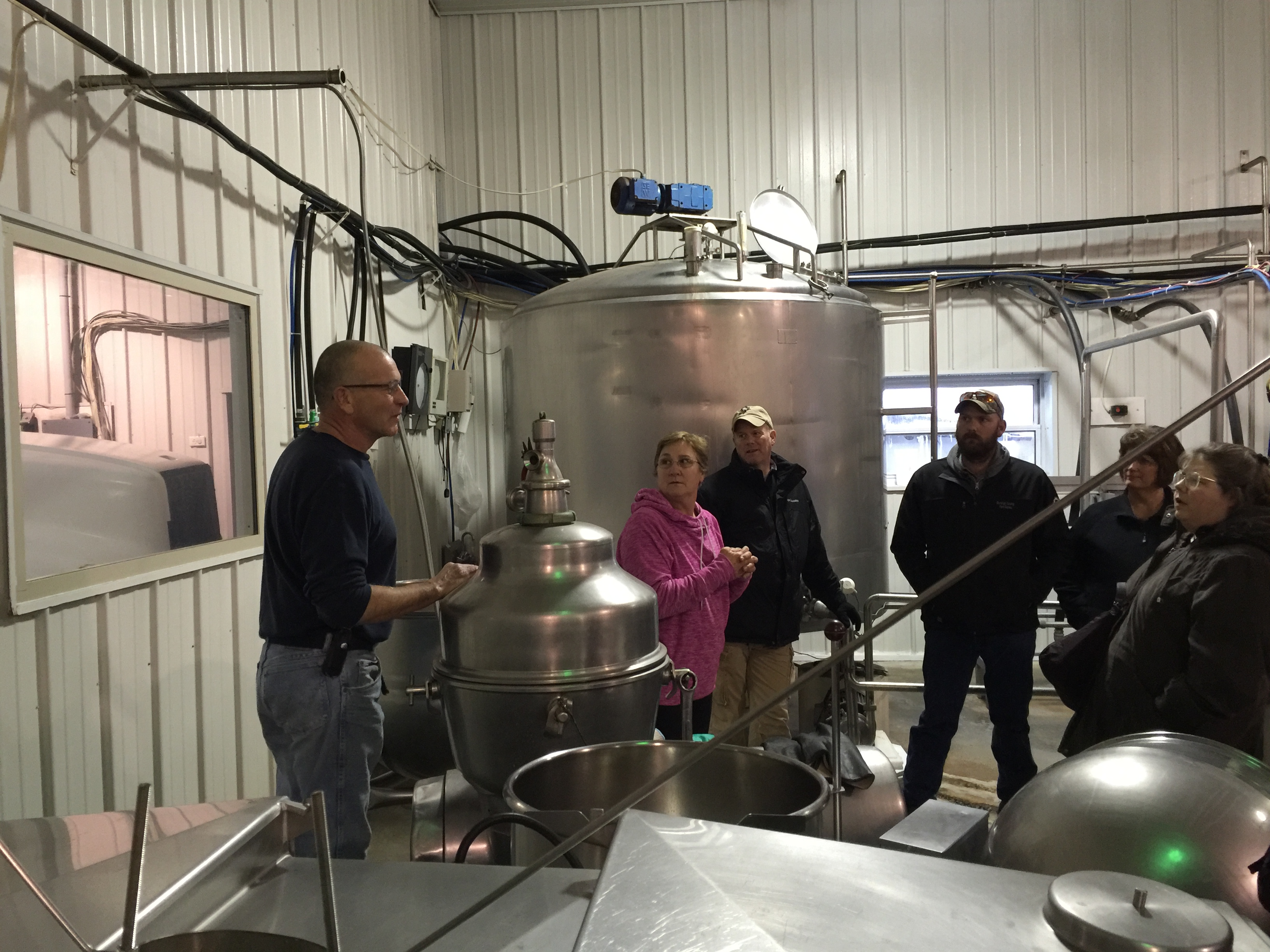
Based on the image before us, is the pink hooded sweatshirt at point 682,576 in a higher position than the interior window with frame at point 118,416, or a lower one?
lower

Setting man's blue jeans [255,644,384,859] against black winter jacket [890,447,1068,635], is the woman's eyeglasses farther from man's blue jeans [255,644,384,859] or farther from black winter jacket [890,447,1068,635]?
man's blue jeans [255,644,384,859]

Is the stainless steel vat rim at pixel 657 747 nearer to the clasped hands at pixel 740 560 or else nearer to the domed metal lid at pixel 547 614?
the domed metal lid at pixel 547 614

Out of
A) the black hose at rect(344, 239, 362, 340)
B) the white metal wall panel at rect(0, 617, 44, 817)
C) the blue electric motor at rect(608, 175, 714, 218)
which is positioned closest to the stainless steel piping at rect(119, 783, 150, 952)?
the white metal wall panel at rect(0, 617, 44, 817)

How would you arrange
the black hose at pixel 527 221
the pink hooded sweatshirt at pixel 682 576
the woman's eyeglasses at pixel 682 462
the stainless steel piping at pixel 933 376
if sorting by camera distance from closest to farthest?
the pink hooded sweatshirt at pixel 682 576 → the woman's eyeglasses at pixel 682 462 → the stainless steel piping at pixel 933 376 → the black hose at pixel 527 221

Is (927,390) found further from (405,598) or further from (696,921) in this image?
(696,921)

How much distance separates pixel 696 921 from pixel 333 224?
2.84 meters

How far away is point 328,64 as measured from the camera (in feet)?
9.85

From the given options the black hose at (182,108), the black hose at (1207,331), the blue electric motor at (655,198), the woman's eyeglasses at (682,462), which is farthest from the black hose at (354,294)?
the black hose at (1207,331)

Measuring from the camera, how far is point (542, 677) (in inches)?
49.1

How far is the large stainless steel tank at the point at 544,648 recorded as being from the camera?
1255mm

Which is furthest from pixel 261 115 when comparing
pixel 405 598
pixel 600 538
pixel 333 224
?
pixel 600 538

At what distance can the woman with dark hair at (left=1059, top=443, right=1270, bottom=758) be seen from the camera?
157 cm

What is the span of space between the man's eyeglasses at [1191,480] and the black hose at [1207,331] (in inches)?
97.9

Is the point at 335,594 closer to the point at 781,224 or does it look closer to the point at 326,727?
the point at 326,727
